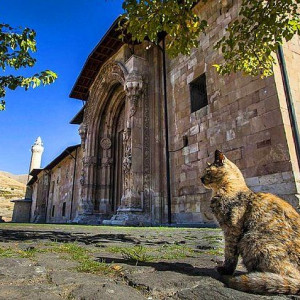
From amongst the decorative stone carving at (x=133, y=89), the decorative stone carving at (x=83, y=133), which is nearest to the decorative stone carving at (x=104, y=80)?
the decorative stone carving at (x=83, y=133)

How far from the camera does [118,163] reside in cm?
1582

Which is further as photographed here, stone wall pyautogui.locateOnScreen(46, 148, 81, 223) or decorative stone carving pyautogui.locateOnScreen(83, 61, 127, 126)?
stone wall pyautogui.locateOnScreen(46, 148, 81, 223)

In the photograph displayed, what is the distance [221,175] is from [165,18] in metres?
2.96

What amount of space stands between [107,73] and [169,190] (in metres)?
8.31

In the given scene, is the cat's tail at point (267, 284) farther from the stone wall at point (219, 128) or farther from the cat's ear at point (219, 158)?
the stone wall at point (219, 128)

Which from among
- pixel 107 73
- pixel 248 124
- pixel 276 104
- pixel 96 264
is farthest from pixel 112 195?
pixel 96 264

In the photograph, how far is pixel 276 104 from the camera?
22.7 feet

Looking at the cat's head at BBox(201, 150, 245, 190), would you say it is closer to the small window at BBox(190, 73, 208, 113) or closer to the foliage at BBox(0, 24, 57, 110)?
the foliage at BBox(0, 24, 57, 110)

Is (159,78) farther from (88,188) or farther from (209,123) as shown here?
(88,188)

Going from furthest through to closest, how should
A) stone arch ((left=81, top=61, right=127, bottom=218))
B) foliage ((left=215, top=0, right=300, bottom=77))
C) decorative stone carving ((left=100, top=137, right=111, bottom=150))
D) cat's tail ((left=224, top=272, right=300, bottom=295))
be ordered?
decorative stone carving ((left=100, top=137, right=111, bottom=150)), stone arch ((left=81, top=61, right=127, bottom=218)), foliage ((left=215, top=0, right=300, bottom=77)), cat's tail ((left=224, top=272, right=300, bottom=295))

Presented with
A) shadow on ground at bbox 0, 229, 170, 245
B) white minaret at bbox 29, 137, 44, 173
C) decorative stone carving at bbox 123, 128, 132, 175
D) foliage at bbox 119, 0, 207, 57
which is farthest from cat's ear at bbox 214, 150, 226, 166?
white minaret at bbox 29, 137, 44, 173

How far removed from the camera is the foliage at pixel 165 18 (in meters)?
4.01

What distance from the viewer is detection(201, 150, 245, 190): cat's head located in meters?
2.36

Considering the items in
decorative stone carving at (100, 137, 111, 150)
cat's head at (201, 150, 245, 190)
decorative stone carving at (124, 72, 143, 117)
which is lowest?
cat's head at (201, 150, 245, 190)
